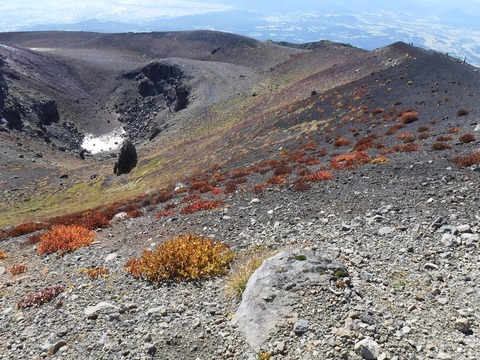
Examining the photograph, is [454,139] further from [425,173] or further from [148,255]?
[148,255]

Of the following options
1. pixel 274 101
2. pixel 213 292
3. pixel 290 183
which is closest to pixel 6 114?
pixel 274 101

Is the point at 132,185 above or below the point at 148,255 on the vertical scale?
below

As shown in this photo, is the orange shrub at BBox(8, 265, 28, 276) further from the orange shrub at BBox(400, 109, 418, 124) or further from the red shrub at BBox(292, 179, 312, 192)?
the orange shrub at BBox(400, 109, 418, 124)

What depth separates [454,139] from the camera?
23156 millimetres

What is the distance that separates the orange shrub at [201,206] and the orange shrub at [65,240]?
16.0 feet

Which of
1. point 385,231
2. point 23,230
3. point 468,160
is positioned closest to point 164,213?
point 23,230

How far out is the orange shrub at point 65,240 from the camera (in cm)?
1541

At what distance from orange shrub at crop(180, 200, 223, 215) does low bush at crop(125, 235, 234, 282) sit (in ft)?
19.8

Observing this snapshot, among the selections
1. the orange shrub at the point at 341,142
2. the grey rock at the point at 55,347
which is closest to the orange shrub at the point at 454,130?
the orange shrub at the point at 341,142

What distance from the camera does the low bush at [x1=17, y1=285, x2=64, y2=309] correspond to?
1107 centimetres

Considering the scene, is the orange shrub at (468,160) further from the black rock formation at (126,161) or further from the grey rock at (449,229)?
the black rock formation at (126,161)

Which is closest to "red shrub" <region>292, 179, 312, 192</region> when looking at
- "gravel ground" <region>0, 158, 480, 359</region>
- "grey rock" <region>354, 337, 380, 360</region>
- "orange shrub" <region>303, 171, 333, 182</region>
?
"orange shrub" <region>303, 171, 333, 182</region>

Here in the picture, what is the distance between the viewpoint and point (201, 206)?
62.6ft

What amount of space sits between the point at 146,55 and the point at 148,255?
17847cm
